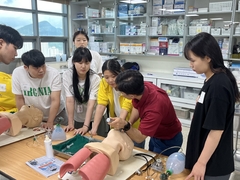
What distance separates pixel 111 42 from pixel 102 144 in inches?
141

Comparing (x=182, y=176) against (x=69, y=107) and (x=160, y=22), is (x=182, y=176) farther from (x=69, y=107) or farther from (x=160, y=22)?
(x=160, y=22)

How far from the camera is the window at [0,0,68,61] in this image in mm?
4121

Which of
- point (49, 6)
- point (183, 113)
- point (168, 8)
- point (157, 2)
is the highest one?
point (49, 6)

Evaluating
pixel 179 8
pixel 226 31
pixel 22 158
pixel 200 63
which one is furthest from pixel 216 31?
pixel 22 158

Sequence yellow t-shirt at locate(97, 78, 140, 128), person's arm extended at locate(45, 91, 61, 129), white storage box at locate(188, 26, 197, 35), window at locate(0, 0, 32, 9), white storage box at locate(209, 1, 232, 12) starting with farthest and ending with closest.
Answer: window at locate(0, 0, 32, 9) < white storage box at locate(188, 26, 197, 35) < white storage box at locate(209, 1, 232, 12) < person's arm extended at locate(45, 91, 61, 129) < yellow t-shirt at locate(97, 78, 140, 128)

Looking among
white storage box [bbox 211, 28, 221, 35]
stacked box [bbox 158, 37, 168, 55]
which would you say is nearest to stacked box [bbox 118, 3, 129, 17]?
stacked box [bbox 158, 37, 168, 55]

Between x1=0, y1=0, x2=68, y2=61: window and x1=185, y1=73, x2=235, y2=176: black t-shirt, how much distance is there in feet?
13.3

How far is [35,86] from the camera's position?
1724 mm

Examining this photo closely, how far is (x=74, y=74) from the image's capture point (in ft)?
5.72

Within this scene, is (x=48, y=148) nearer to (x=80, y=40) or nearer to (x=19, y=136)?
(x=19, y=136)

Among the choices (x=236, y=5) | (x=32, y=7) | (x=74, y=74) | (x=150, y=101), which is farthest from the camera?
(x=32, y=7)

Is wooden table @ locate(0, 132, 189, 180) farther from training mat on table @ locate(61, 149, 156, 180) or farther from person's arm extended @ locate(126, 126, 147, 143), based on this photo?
person's arm extended @ locate(126, 126, 147, 143)

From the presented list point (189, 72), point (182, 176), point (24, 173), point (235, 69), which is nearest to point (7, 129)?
point (24, 173)

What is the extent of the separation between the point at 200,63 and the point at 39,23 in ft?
14.2
